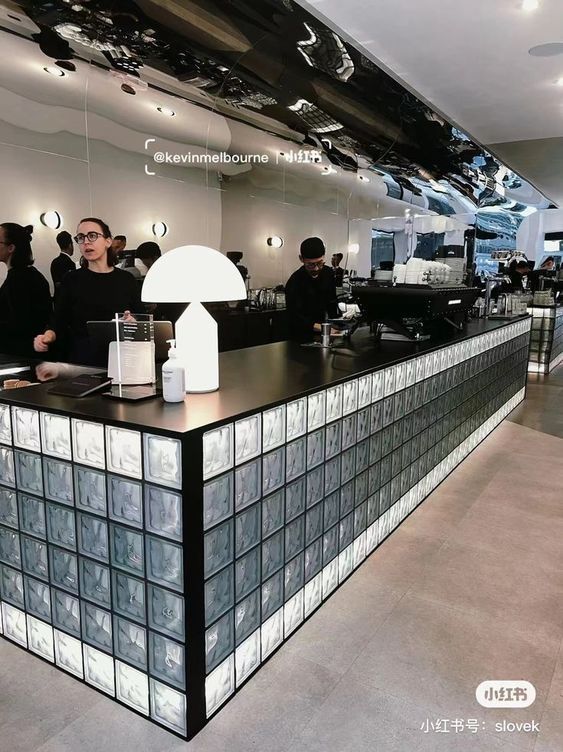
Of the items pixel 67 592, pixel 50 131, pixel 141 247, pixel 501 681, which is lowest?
pixel 501 681

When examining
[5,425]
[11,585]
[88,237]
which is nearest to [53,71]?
[88,237]

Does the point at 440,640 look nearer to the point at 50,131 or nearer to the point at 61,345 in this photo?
the point at 61,345

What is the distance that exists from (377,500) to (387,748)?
1157 mm

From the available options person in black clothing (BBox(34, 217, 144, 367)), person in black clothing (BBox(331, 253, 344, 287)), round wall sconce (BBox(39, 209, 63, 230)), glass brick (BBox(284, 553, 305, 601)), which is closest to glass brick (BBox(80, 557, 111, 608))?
glass brick (BBox(284, 553, 305, 601))

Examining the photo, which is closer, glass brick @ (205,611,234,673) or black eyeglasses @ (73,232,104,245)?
glass brick @ (205,611,234,673)

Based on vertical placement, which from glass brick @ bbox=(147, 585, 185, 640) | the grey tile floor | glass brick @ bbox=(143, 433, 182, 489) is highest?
glass brick @ bbox=(143, 433, 182, 489)

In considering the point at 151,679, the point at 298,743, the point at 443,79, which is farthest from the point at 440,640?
the point at 443,79

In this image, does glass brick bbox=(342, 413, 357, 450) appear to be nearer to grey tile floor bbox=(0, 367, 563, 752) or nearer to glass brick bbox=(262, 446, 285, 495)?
glass brick bbox=(262, 446, 285, 495)

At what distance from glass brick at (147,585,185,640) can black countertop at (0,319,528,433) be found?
47 centimetres

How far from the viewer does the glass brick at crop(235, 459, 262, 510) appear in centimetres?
162

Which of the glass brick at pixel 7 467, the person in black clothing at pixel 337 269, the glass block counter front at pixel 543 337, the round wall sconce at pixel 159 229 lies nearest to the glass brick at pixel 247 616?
the glass brick at pixel 7 467

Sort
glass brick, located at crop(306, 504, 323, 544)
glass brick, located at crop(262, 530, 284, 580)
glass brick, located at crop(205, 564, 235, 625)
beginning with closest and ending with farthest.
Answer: glass brick, located at crop(205, 564, 235, 625) → glass brick, located at crop(262, 530, 284, 580) → glass brick, located at crop(306, 504, 323, 544)

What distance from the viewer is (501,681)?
1816mm

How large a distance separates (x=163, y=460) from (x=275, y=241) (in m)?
4.19
